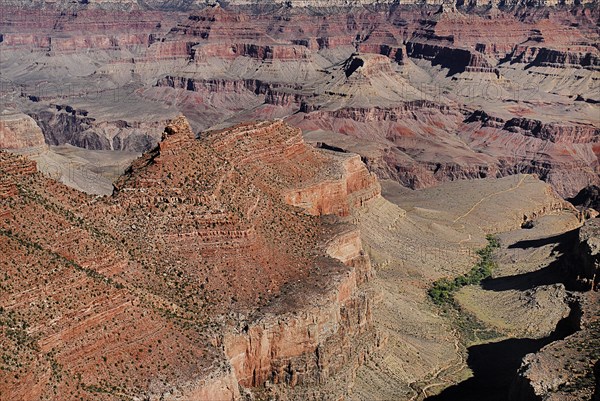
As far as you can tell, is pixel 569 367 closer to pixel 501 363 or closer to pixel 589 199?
pixel 501 363

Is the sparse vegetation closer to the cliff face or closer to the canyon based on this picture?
the canyon

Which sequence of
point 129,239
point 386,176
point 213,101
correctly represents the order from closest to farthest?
point 129,239, point 386,176, point 213,101

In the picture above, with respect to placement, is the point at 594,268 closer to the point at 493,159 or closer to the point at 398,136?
the point at 493,159

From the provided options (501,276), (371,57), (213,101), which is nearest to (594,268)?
(501,276)

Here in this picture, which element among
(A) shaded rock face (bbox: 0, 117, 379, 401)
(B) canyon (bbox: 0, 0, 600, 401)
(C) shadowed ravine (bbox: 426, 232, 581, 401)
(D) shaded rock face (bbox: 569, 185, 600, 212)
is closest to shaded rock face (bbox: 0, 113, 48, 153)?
(B) canyon (bbox: 0, 0, 600, 401)

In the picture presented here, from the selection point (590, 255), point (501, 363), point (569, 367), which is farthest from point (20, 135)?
point (569, 367)

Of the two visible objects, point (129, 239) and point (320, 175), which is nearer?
point (129, 239)

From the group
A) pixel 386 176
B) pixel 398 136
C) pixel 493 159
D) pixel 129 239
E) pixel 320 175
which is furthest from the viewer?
pixel 398 136
